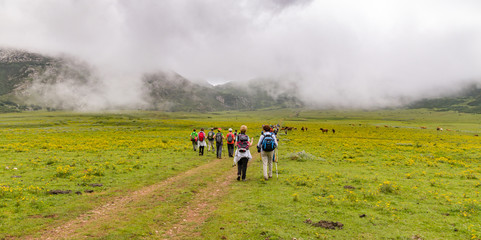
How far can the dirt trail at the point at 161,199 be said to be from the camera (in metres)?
9.27

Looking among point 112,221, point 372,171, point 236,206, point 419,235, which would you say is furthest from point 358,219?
point 372,171

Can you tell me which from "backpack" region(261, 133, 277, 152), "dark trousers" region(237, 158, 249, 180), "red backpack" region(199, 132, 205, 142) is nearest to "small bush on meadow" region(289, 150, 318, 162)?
"red backpack" region(199, 132, 205, 142)

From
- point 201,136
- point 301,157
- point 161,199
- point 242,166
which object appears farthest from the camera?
point 201,136

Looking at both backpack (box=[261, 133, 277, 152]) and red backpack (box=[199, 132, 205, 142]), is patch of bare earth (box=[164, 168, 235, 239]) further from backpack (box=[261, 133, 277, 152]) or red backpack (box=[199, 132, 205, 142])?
red backpack (box=[199, 132, 205, 142])

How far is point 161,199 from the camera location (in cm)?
1345

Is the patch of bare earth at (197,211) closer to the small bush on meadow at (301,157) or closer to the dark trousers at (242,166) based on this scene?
the dark trousers at (242,166)

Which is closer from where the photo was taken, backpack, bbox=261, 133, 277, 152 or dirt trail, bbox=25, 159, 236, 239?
dirt trail, bbox=25, 159, 236, 239

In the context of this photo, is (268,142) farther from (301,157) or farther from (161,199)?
(301,157)

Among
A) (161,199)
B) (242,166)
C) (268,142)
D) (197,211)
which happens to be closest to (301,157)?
(242,166)

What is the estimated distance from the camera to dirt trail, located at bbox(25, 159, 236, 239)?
927 centimetres

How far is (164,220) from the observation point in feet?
34.7

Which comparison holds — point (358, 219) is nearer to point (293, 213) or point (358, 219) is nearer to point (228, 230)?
point (293, 213)

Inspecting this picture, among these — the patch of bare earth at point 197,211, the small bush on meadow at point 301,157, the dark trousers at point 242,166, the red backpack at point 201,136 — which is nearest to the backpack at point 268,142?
the dark trousers at point 242,166

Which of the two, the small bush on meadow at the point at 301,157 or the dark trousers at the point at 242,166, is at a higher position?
the dark trousers at the point at 242,166
